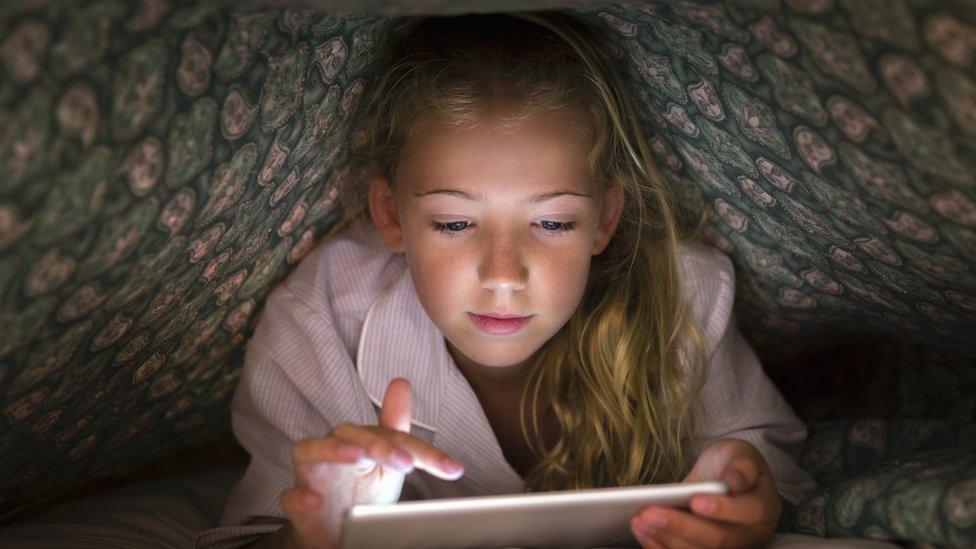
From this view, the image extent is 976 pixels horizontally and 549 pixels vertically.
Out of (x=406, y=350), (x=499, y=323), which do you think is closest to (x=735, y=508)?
(x=499, y=323)

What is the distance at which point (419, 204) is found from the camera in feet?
4.32

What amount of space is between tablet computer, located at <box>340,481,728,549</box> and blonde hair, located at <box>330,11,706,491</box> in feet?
1.36

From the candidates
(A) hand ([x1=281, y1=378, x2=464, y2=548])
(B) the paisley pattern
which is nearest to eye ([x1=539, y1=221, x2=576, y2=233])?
(B) the paisley pattern

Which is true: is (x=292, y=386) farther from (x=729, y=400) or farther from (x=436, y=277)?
(x=729, y=400)

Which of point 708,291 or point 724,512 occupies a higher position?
point 708,291

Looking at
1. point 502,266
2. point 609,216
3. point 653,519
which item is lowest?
point 653,519

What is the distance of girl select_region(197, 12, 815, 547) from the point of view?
4.17 feet

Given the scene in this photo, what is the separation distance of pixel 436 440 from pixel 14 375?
641 mm

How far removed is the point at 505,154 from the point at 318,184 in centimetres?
29

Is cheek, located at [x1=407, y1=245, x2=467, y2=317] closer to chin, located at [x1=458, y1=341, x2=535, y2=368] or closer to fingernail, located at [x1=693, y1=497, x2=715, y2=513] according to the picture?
chin, located at [x1=458, y1=341, x2=535, y2=368]

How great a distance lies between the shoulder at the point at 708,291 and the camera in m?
1.51

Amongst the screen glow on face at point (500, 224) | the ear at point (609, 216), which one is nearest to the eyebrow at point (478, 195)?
the screen glow on face at point (500, 224)

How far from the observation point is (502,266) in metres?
1.24

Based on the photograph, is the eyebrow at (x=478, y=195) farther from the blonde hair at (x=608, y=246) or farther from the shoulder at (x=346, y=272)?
the shoulder at (x=346, y=272)
